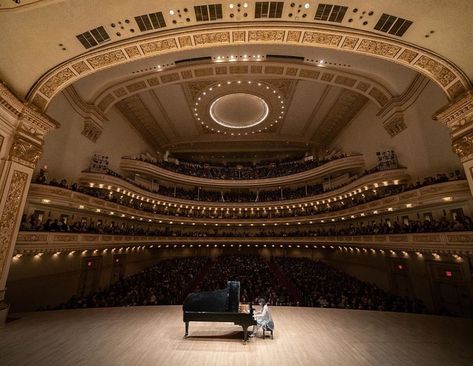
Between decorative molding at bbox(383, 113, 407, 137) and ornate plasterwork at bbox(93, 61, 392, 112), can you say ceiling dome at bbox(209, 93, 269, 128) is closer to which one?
ornate plasterwork at bbox(93, 61, 392, 112)

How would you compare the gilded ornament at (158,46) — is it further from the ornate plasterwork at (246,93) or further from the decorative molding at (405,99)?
the decorative molding at (405,99)

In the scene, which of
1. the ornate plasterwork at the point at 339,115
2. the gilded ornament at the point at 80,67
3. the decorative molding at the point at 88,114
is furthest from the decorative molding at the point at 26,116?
the ornate plasterwork at the point at 339,115

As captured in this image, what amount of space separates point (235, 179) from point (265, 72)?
47.0ft

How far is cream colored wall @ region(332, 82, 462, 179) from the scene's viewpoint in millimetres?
11859

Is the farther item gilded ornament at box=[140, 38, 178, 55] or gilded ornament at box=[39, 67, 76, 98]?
gilded ornament at box=[39, 67, 76, 98]

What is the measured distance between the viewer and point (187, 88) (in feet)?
59.4

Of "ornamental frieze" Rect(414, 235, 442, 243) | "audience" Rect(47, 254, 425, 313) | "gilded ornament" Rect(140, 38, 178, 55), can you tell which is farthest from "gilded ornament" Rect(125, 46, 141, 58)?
"ornamental frieze" Rect(414, 235, 442, 243)

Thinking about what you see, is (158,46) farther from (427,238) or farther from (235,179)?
(235,179)

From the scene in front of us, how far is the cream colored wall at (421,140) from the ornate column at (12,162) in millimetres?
17272

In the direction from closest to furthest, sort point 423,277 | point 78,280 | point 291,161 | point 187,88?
point 423,277 < point 78,280 < point 187,88 < point 291,161

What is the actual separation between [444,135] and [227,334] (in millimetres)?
13582

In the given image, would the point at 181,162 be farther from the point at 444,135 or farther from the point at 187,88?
the point at 444,135

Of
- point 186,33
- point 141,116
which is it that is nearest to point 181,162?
point 141,116

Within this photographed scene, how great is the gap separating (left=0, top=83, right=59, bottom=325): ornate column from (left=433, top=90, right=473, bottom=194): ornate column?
493 inches
